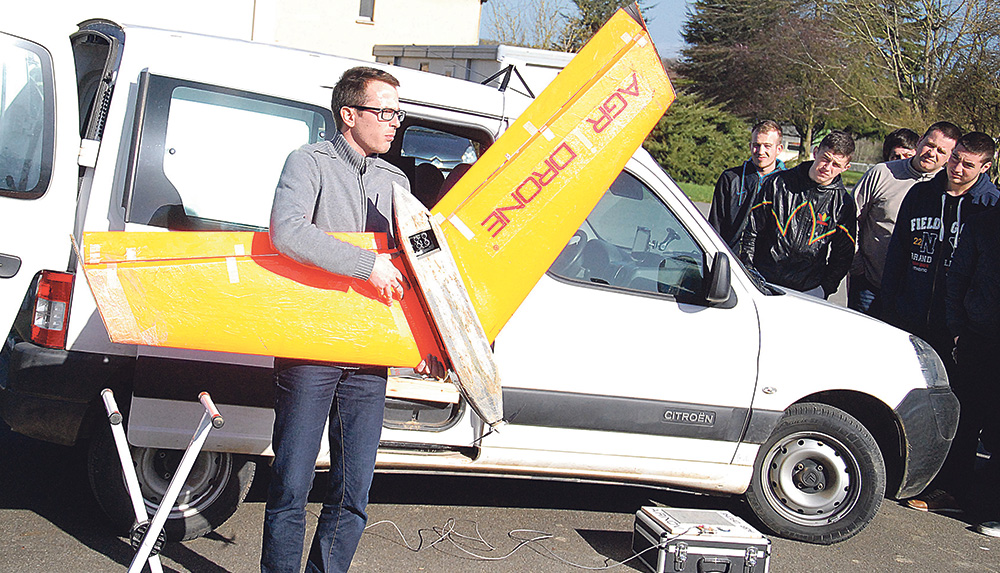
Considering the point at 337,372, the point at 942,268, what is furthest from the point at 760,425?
the point at 337,372

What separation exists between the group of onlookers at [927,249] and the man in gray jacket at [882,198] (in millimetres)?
33

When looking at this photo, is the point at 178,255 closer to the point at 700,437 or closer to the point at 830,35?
the point at 700,437

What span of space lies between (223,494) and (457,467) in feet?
3.48

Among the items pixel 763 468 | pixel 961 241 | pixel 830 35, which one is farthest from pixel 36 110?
pixel 830 35

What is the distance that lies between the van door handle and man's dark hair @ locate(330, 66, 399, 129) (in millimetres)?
1591

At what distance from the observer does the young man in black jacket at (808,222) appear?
5672 mm

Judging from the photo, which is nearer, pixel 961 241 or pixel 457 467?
pixel 457 467

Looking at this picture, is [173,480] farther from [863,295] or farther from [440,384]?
[863,295]

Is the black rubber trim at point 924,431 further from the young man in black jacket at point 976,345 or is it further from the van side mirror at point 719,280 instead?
the van side mirror at point 719,280

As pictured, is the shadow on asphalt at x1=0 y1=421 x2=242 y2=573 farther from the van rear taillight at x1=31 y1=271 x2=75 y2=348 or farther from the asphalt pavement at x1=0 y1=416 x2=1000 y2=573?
the van rear taillight at x1=31 y1=271 x2=75 y2=348

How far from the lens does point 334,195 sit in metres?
3.11

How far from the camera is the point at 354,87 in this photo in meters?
3.10

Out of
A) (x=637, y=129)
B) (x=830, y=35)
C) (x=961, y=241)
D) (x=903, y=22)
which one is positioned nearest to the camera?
(x=637, y=129)

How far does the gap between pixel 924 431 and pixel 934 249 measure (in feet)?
5.10
